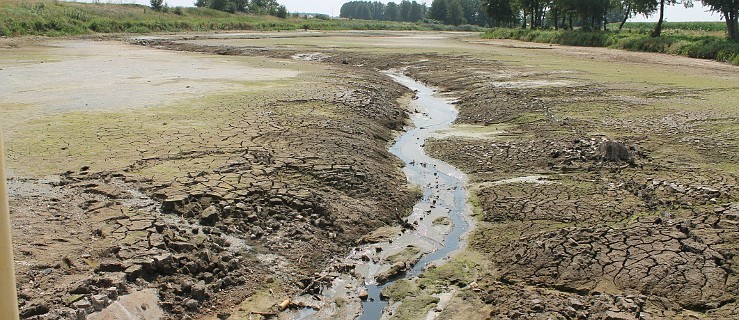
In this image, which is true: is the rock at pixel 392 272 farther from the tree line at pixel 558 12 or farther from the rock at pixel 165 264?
the tree line at pixel 558 12

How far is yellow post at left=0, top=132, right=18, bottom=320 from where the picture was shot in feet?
7.18

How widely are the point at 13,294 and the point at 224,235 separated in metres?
4.48

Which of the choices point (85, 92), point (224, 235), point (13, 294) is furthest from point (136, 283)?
point (85, 92)

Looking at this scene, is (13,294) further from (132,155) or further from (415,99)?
(415,99)

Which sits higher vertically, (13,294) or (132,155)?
(13,294)

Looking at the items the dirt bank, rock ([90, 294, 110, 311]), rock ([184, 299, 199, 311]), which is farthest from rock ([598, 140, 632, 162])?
rock ([90, 294, 110, 311])

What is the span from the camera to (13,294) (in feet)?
7.80

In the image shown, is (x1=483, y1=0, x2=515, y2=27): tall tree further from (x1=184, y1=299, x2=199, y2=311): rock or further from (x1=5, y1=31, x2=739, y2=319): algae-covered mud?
(x1=184, y1=299, x2=199, y2=311): rock

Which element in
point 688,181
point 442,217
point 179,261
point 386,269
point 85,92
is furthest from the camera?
point 85,92

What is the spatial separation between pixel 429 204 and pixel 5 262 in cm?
685

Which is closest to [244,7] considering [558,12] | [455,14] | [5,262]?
[455,14]

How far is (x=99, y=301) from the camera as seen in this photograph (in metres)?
5.05

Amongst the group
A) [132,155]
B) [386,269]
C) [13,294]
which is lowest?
[386,269]

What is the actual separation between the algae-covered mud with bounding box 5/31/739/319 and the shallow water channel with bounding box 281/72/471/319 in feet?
0.13
